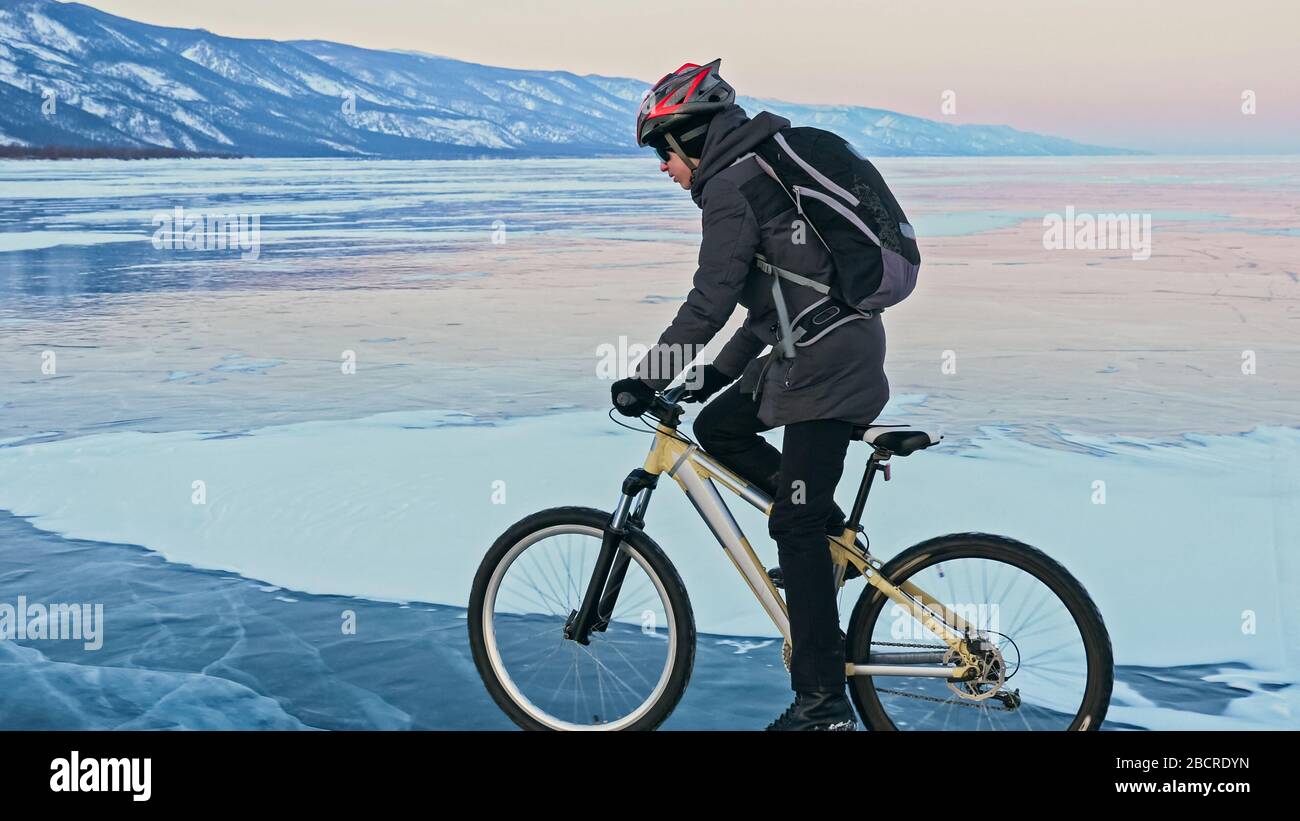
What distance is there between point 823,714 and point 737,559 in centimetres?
47

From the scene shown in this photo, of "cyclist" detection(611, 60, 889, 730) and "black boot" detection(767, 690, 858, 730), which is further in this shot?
"black boot" detection(767, 690, 858, 730)

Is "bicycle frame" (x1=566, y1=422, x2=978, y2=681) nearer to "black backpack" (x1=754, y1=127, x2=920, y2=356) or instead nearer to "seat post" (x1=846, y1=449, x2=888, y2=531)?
"seat post" (x1=846, y1=449, x2=888, y2=531)

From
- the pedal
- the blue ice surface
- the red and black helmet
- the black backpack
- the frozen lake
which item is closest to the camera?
the black backpack

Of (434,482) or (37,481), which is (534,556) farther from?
(37,481)

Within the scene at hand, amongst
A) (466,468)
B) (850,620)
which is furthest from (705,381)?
(466,468)

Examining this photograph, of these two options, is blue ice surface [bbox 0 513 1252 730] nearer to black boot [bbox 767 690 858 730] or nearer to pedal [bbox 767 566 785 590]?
black boot [bbox 767 690 858 730]

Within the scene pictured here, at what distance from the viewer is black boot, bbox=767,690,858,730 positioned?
11.1 ft

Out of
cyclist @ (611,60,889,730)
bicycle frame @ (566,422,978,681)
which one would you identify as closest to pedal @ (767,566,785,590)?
bicycle frame @ (566,422,978,681)

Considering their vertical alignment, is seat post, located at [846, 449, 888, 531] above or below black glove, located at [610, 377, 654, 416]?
below

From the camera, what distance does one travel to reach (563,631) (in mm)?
3844

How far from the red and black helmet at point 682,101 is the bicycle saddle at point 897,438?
921 millimetres

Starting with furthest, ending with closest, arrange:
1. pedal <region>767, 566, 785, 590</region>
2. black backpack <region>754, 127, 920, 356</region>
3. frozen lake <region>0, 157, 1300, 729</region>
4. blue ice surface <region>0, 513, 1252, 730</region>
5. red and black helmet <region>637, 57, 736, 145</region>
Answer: frozen lake <region>0, 157, 1300, 729</region> < blue ice surface <region>0, 513, 1252, 730</region> < pedal <region>767, 566, 785, 590</region> < red and black helmet <region>637, 57, 736, 145</region> < black backpack <region>754, 127, 920, 356</region>

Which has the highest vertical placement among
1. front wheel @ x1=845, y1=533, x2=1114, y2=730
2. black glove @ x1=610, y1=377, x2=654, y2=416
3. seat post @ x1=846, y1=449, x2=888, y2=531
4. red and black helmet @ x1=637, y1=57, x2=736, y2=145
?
red and black helmet @ x1=637, y1=57, x2=736, y2=145
